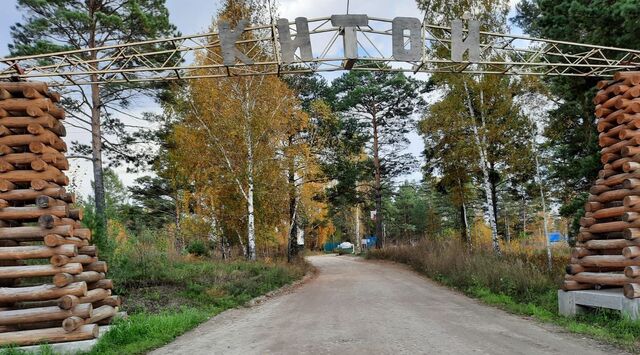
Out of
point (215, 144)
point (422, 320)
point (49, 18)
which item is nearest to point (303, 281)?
point (215, 144)

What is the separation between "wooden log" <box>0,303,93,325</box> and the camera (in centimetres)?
678

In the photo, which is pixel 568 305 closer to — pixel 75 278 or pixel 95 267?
pixel 75 278

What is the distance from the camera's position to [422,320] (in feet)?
29.2

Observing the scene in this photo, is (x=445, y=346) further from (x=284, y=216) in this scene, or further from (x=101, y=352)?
(x=284, y=216)

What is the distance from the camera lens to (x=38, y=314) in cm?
686

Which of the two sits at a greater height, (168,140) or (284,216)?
(168,140)

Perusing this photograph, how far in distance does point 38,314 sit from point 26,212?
1698mm

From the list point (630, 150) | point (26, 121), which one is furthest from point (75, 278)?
point (630, 150)

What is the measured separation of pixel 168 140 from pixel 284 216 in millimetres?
6669

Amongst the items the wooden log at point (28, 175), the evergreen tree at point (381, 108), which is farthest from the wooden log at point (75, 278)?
the evergreen tree at point (381, 108)

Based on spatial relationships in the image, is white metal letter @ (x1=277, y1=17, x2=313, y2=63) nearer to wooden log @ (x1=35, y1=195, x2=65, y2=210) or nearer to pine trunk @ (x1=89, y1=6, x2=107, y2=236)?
wooden log @ (x1=35, y1=195, x2=65, y2=210)

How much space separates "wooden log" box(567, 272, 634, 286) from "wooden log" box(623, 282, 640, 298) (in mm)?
191

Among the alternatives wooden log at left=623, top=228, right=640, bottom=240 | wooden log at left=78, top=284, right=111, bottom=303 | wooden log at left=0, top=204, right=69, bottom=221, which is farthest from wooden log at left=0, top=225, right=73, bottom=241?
wooden log at left=623, top=228, right=640, bottom=240

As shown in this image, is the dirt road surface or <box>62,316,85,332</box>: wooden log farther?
<box>62,316,85,332</box>: wooden log
